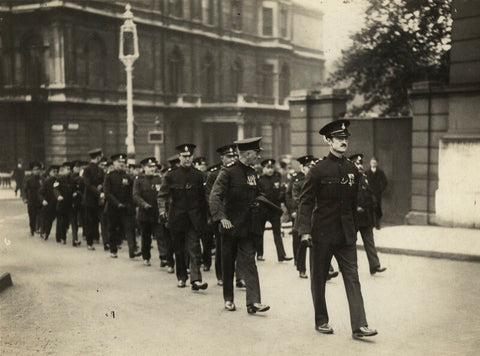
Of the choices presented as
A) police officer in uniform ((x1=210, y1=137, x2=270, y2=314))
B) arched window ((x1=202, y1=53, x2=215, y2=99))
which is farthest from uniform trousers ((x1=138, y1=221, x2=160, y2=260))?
arched window ((x1=202, y1=53, x2=215, y2=99))

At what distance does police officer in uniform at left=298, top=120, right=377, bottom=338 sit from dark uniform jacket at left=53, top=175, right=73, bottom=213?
9.15 m

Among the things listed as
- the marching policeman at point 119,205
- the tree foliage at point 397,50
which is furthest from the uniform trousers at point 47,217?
the tree foliage at point 397,50

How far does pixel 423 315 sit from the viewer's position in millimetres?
7285

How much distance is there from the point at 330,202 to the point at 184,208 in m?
3.29

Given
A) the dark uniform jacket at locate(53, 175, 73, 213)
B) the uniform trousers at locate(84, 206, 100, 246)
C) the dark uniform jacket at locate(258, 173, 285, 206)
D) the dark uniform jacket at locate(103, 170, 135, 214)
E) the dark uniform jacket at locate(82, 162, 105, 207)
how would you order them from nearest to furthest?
the dark uniform jacket at locate(258, 173, 285, 206), the dark uniform jacket at locate(103, 170, 135, 214), the uniform trousers at locate(84, 206, 100, 246), the dark uniform jacket at locate(82, 162, 105, 207), the dark uniform jacket at locate(53, 175, 73, 213)

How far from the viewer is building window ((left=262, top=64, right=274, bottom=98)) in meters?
49.5

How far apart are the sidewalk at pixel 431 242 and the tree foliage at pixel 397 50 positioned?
28.9 feet

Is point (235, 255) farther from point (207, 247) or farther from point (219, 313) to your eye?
point (207, 247)

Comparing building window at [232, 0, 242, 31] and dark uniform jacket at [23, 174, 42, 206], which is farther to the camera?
building window at [232, 0, 242, 31]

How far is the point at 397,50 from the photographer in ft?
72.6

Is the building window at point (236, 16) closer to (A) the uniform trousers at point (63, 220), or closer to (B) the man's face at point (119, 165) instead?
(A) the uniform trousers at point (63, 220)

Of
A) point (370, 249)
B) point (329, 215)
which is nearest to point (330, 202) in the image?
point (329, 215)

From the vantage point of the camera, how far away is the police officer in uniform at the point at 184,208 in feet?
30.9

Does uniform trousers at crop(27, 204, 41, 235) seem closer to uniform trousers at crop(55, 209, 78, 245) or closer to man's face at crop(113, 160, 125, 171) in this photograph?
uniform trousers at crop(55, 209, 78, 245)
